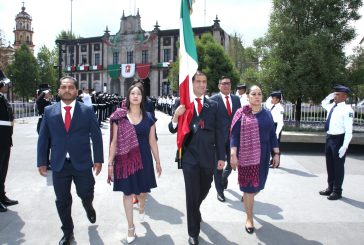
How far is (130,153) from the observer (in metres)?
4.13

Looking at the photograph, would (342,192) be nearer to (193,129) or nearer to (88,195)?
(193,129)

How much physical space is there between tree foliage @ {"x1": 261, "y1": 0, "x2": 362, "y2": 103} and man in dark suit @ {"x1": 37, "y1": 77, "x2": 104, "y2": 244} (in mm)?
10170

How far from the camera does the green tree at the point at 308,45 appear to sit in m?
12.5

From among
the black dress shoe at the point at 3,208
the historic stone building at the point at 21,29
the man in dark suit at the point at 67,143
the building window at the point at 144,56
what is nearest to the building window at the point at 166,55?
the building window at the point at 144,56

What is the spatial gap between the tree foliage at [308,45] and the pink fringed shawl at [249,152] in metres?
8.91

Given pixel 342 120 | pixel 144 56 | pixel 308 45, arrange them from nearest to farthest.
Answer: pixel 342 120, pixel 308 45, pixel 144 56

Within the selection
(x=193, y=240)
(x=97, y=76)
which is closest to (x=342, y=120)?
(x=193, y=240)

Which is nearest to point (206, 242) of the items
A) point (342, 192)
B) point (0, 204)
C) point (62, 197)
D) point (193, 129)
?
point (193, 129)

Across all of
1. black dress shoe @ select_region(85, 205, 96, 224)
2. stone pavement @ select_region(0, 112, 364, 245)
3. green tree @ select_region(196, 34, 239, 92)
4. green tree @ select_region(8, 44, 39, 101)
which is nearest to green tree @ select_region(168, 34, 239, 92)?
green tree @ select_region(196, 34, 239, 92)

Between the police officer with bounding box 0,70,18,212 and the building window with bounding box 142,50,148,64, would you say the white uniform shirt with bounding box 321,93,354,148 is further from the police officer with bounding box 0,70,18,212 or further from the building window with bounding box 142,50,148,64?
the building window with bounding box 142,50,148,64

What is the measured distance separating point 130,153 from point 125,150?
0.08m

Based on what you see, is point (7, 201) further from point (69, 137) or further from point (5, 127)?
Answer: point (69, 137)

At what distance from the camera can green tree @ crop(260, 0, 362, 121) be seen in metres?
12.5

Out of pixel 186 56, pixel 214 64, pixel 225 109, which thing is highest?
pixel 214 64
